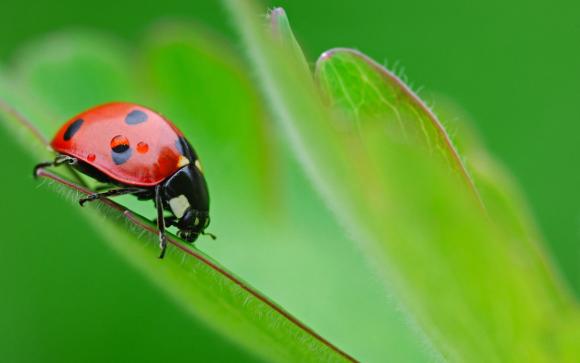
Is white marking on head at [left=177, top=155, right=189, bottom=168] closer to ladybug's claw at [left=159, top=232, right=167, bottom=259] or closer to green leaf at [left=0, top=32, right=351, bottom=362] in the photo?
green leaf at [left=0, top=32, right=351, bottom=362]

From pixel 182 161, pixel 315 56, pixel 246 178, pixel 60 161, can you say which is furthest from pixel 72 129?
pixel 315 56

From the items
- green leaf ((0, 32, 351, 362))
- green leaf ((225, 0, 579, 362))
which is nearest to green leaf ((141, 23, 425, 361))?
green leaf ((0, 32, 351, 362))

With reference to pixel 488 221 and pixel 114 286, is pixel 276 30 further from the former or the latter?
pixel 114 286

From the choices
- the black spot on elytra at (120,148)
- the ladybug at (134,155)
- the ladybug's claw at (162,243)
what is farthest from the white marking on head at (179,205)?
the ladybug's claw at (162,243)

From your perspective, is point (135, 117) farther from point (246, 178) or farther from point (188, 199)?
point (246, 178)

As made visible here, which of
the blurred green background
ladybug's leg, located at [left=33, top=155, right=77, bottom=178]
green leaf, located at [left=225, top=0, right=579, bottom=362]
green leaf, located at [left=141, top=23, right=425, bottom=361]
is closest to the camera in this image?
green leaf, located at [left=225, top=0, right=579, bottom=362]
